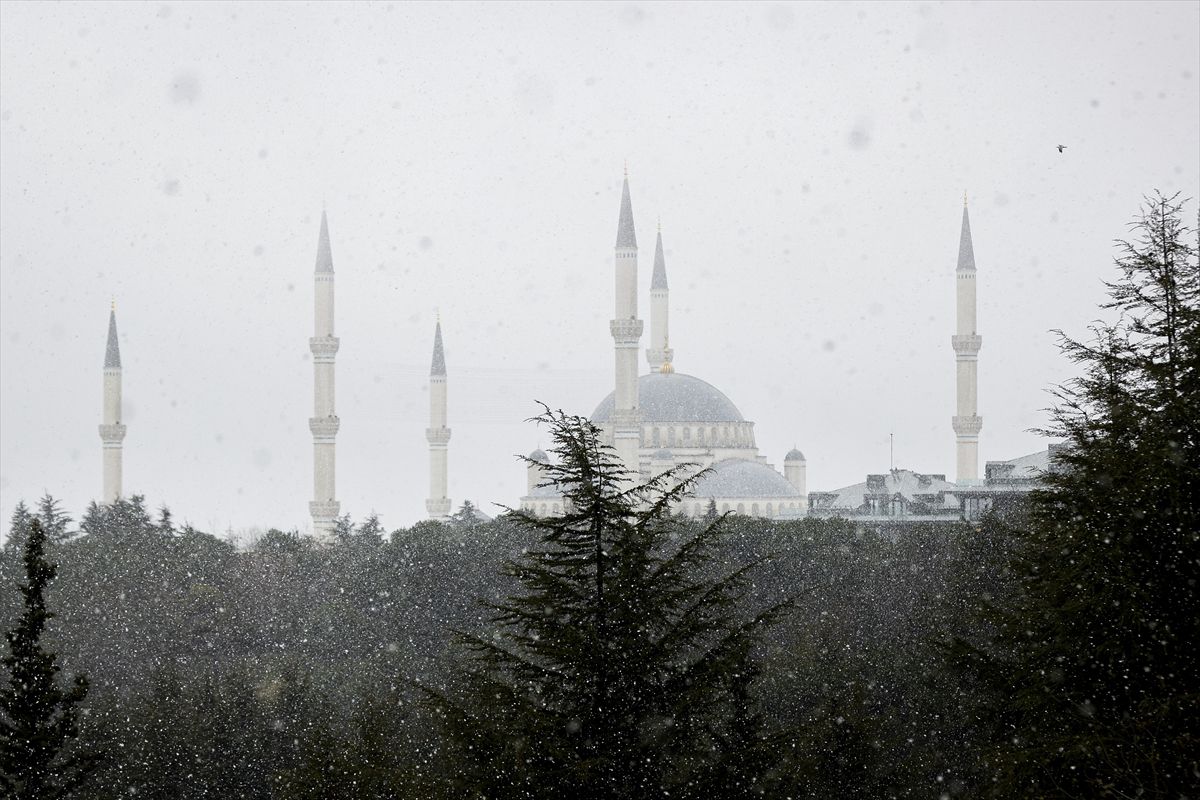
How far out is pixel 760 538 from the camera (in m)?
63.1

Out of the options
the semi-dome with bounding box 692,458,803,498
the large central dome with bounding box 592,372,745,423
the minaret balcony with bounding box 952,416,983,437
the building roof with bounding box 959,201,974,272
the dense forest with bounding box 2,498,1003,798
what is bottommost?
the dense forest with bounding box 2,498,1003,798

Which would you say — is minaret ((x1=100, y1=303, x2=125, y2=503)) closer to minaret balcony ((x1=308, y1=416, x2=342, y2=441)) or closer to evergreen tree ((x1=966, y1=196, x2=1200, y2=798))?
minaret balcony ((x1=308, y1=416, x2=342, y2=441))

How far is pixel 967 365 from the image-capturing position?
292 feet

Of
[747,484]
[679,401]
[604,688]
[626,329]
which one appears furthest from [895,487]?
[604,688]

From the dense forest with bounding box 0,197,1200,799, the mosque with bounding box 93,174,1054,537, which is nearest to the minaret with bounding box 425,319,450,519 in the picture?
the mosque with bounding box 93,174,1054,537

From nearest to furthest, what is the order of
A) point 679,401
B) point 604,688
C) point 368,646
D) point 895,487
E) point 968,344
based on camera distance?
point 604,688
point 368,646
point 968,344
point 895,487
point 679,401

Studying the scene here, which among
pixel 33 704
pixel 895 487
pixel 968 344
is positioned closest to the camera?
pixel 33 704

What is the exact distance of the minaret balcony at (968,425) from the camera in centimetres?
8994

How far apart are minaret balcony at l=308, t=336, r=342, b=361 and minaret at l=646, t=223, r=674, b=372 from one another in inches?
1173

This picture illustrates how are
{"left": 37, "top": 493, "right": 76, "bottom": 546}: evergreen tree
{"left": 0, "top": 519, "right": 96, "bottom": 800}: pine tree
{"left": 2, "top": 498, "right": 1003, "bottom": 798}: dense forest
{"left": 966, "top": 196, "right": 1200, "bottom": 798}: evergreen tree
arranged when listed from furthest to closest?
{"left": 37, "top": 493, "right": 76, "bottom": 546}: evergreen tree, {"left": 2, "top": 498, "right": 1003, "bottom": 798}: dense forest, {"left": 0, "top": 519, "right": 96, "bottom": 800}: pine tree, {"left": 966, "top": 196, "right": 1200, "bottom": 798}: evergreen tree

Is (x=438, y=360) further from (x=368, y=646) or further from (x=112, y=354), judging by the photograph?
(x=368, y=646)

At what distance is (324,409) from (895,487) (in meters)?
33.0

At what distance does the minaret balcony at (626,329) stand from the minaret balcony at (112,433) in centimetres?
2670

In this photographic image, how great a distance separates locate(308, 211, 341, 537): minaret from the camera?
8900 centimetres
